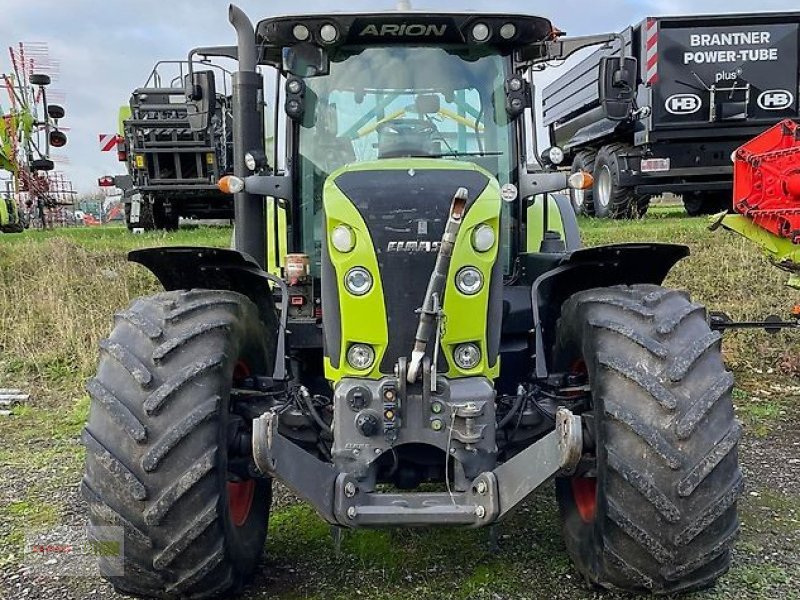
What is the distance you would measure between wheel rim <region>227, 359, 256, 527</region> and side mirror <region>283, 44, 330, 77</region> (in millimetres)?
1472

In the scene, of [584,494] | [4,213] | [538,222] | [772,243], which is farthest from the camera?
[4,213]

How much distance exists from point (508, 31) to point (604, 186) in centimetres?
955

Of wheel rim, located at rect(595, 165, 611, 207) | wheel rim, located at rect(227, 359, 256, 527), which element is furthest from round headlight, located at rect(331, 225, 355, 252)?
wheel rim, located at rect(595, 165, 611, 207)

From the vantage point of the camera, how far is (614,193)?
40.5ft

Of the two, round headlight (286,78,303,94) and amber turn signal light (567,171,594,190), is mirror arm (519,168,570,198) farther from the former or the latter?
round headlight (286,78,303,94)

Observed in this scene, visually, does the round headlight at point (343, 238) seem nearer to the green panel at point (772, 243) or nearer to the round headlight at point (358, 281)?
the round headlight at point (358, 281)

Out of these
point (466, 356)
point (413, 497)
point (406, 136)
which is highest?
point (406, 136)

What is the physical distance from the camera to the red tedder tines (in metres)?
5.79

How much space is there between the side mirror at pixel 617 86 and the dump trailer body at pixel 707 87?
23.3ft

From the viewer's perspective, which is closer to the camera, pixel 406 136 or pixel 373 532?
pixel 373 532

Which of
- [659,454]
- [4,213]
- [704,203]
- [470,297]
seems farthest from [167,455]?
[4,213]

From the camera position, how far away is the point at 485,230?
9.95 feet

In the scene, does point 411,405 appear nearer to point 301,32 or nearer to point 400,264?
point 400,264

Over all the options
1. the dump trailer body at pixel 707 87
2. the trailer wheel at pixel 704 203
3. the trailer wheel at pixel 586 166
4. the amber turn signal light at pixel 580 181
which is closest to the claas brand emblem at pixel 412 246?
the amber turn signal light at pixel 580 181
